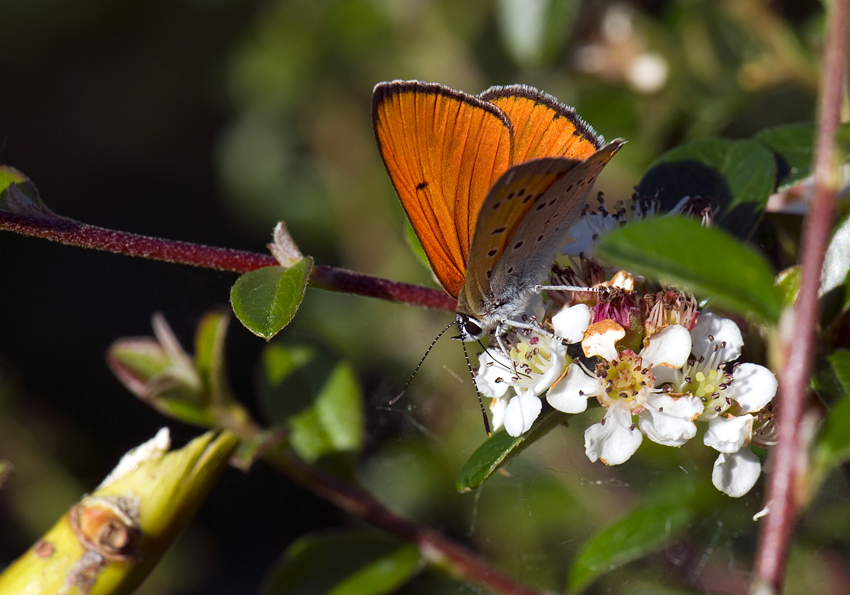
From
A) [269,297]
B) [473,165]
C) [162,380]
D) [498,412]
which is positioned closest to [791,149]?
[473,165]

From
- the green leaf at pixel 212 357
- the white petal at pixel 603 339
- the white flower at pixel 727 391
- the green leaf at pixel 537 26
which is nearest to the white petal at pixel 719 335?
the white flower at pixel 727 391

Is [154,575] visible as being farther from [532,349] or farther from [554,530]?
[532,349]

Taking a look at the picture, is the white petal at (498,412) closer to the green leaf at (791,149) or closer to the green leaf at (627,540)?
the green leaf at (627,540)

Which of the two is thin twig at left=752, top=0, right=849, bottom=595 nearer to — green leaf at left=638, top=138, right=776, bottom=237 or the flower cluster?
the flower cluster

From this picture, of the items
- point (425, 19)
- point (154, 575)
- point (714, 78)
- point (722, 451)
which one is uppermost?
point (425, 19)

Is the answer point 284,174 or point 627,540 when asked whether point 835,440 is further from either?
point 284,174

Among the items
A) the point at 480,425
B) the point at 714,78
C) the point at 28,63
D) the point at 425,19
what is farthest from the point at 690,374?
the point at 28,63
